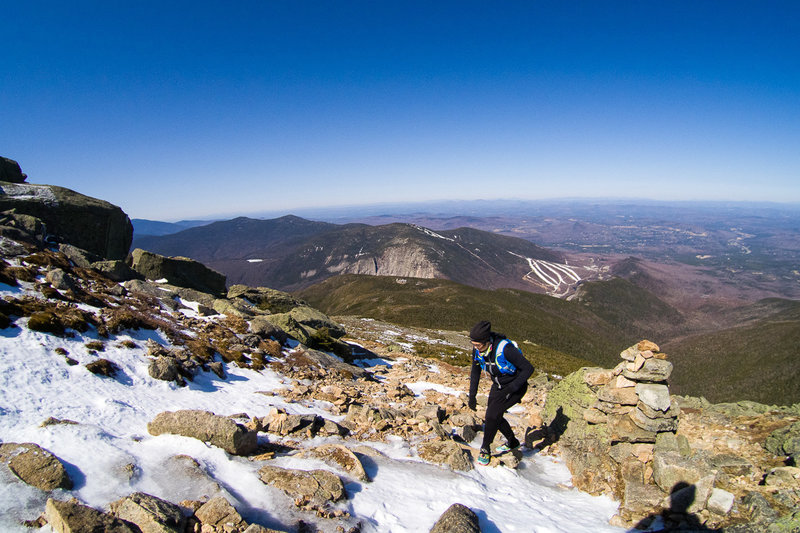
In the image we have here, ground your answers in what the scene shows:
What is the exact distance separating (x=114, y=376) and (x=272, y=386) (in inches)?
200

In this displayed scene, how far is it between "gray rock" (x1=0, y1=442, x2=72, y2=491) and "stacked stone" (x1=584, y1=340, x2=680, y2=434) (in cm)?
1225

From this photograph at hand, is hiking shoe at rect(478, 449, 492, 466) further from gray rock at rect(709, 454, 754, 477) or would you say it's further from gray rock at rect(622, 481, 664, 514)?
gray rock at rect(709, 454, 754, 477)

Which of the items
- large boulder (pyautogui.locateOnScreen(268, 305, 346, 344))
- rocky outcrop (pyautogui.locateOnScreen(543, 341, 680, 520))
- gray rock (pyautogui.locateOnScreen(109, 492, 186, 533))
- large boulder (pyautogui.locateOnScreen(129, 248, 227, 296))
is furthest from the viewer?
large boulder (pyautogui.locateOnScreen(129, 248, 227, 296))

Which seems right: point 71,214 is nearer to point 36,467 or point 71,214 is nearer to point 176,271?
point 176,271

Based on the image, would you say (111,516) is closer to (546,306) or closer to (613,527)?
(613,527)

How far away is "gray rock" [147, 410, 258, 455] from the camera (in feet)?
24.6

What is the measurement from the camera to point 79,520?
432cm

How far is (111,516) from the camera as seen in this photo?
180 inches

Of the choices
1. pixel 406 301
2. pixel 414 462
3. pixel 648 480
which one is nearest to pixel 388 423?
pixel 414 462

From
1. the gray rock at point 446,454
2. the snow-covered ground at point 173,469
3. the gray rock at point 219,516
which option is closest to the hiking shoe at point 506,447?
the snow-covered ground at point 173,469

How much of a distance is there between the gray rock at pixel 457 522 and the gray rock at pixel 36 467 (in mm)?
5897

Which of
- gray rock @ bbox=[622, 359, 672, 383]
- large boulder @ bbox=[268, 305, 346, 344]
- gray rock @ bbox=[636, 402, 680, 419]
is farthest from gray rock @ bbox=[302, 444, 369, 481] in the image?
large boulder @ bbox=[268, 305, 346, 344]

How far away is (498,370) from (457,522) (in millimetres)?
3616

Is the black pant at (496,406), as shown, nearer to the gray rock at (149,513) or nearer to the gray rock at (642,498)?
the gray rock at (642,498)
